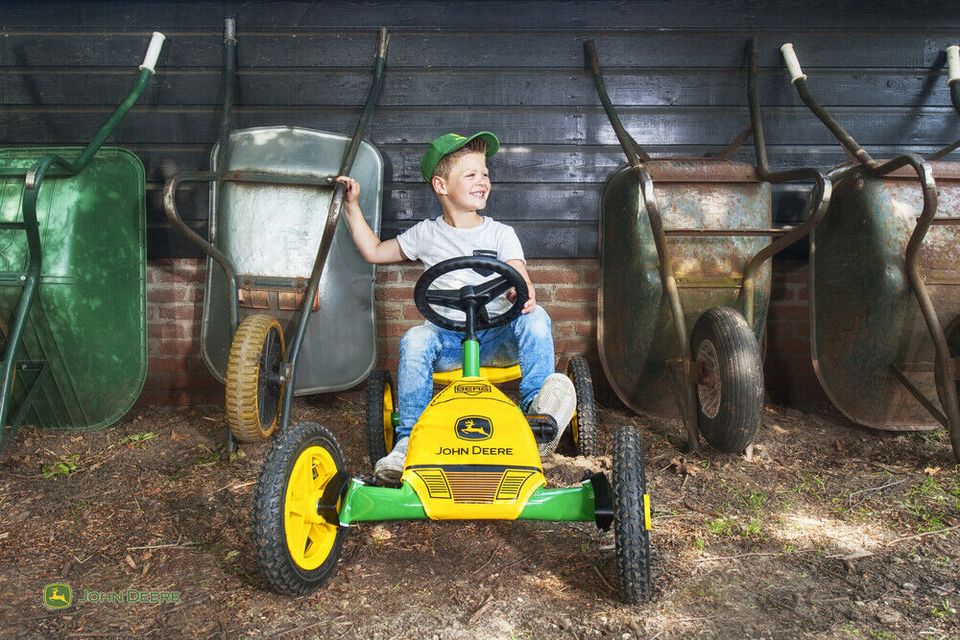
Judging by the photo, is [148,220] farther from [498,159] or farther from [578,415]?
[578,415]

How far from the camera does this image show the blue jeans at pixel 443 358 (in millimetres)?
2275

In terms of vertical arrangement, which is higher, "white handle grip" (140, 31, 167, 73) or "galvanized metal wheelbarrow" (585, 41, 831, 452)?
"white handle grip" (140, 31, 167, 73)

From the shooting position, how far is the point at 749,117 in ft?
10.5

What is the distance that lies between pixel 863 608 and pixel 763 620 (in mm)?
254

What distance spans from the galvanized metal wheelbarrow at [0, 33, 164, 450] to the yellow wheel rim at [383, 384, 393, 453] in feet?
3.45

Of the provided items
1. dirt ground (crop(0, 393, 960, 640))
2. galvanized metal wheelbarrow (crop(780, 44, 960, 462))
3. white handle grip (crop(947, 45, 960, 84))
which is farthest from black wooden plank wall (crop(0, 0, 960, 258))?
dirt ground (crop(0, 393, 960, 640))

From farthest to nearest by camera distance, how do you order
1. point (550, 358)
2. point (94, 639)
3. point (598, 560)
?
point (550, 358), point (598, 560), point (94, 639)

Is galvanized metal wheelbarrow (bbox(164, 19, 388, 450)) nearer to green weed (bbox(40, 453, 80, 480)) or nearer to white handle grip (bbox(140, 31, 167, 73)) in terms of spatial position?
white handle grip (bbox(140, 31, 167, 73))

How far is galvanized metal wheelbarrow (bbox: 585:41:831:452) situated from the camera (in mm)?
2570

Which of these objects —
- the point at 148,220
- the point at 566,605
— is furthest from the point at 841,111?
the point at 148,220

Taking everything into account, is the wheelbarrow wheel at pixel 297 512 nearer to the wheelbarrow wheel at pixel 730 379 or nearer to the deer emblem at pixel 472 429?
the deer emblem at pixel 472 429

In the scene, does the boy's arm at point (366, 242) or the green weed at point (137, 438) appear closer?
the boy's arm at point (366, 242)

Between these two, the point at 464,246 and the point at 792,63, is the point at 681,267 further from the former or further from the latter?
the point at 792,63

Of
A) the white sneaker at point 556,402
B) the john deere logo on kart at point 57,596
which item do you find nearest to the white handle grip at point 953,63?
the white sneaker at point 556,402
